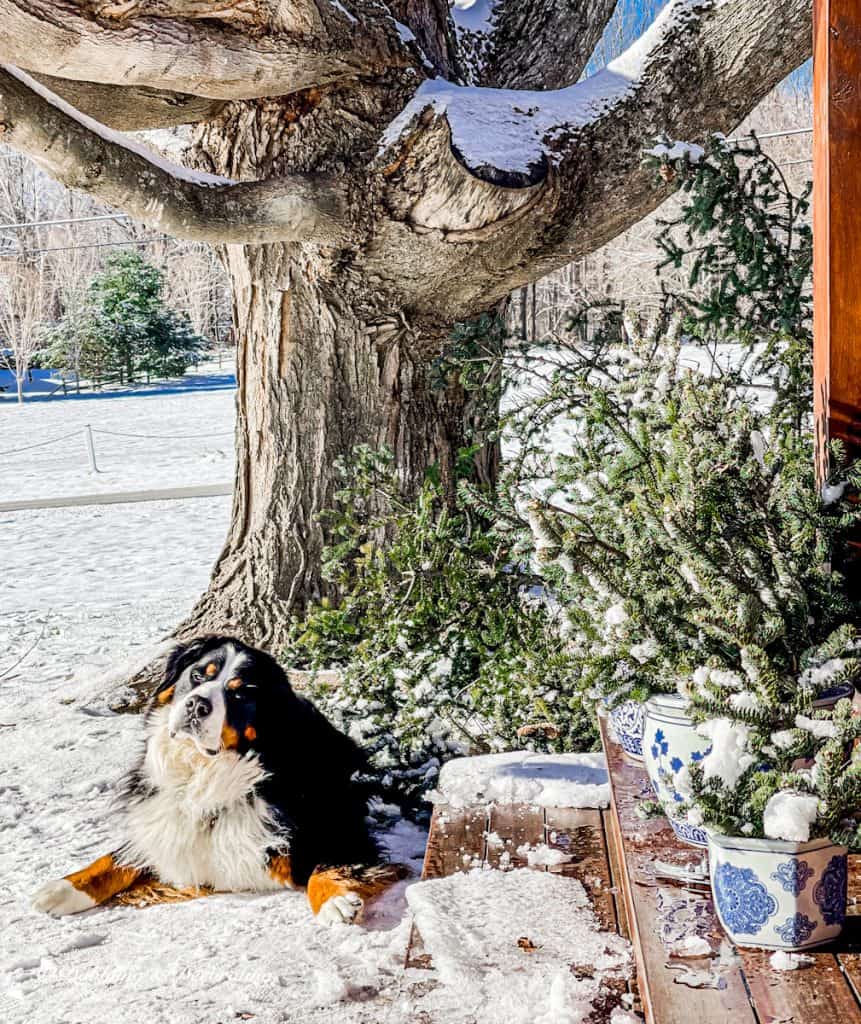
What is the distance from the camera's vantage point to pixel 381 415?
16.5ft

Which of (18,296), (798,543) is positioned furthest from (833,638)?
(18,296)

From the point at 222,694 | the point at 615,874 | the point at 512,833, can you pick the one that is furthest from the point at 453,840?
the point at 222,694

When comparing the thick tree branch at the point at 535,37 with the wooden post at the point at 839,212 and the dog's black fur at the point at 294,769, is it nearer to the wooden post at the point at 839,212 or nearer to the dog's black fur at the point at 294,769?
the wooden post at the point at 839,212

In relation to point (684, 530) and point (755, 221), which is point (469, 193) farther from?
point (684, 530)

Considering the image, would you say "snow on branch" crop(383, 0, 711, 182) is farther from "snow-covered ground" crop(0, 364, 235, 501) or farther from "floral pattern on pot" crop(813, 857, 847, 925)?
"snow-covered ground" crop(0, 364, 235, 501)

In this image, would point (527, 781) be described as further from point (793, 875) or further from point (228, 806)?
point (793, 875)

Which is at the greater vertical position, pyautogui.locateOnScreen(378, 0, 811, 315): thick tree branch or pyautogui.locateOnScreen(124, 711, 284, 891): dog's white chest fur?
pyautogui.locateOnScreen(378, 0, 811, 315): thick tree branch

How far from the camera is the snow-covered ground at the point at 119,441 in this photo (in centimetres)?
1547

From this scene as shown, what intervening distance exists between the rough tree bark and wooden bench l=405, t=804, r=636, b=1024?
2.14 m

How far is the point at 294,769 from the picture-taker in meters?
3.21

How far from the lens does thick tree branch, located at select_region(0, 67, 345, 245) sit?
142 inches

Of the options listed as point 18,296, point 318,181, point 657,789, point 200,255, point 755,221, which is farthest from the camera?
point 200,255

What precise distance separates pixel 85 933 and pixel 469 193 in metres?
2.86

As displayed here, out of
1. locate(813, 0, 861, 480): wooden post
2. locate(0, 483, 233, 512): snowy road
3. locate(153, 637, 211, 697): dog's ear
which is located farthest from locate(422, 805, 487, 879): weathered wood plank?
locate(0, 483, 233, 512): snowy road
